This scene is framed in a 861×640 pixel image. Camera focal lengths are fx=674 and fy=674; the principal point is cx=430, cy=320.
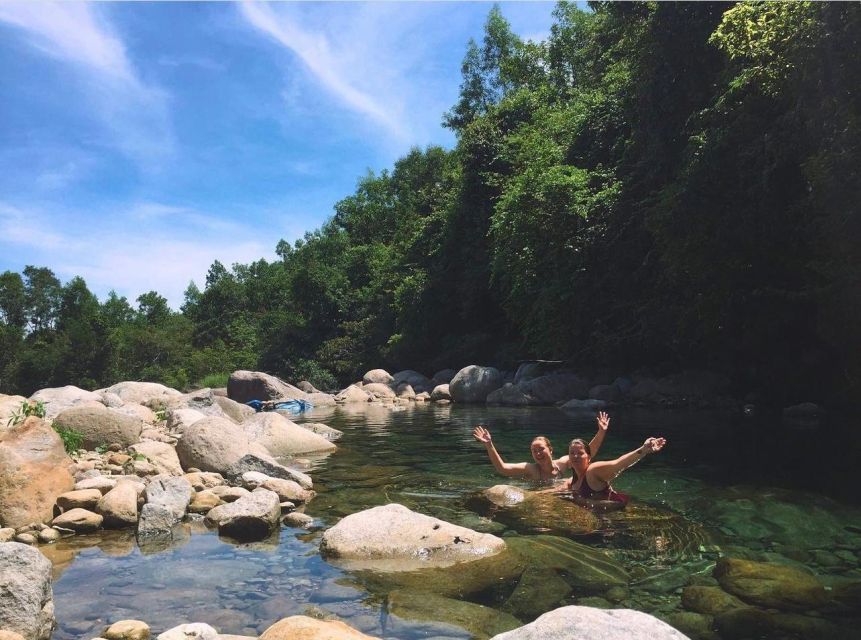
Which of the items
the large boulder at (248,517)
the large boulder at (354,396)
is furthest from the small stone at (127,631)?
the large boulder at (354,396)

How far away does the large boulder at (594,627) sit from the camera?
2.75 meters

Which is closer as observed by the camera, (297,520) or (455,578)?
(455,578)

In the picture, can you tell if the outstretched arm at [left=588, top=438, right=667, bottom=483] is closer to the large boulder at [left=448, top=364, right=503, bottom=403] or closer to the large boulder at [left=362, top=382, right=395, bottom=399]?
the large boulder at [left=448, top=364, right=503, bottom=403]

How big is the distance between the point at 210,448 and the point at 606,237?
15202mm

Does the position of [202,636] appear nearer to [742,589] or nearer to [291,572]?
[291,572]

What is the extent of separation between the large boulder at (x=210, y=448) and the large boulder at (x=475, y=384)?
1656cm

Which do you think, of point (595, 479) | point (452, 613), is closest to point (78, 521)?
point (452, 613)

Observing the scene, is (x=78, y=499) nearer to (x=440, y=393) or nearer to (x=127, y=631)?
(x=127, y=631)

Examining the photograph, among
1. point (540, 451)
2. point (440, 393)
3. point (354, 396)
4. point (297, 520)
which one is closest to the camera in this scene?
point (297, 520)

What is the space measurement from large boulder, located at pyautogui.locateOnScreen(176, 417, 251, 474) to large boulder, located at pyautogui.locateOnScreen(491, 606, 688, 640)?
6.24 m

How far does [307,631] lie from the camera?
3.26 m

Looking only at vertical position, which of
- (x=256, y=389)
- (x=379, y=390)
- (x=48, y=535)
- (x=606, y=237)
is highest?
(x=606, y=237)

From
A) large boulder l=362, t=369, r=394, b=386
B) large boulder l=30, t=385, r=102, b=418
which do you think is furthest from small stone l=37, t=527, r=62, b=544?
large boulder l=362, t=369, r=394, b=386

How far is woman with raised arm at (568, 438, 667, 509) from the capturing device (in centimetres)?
693
